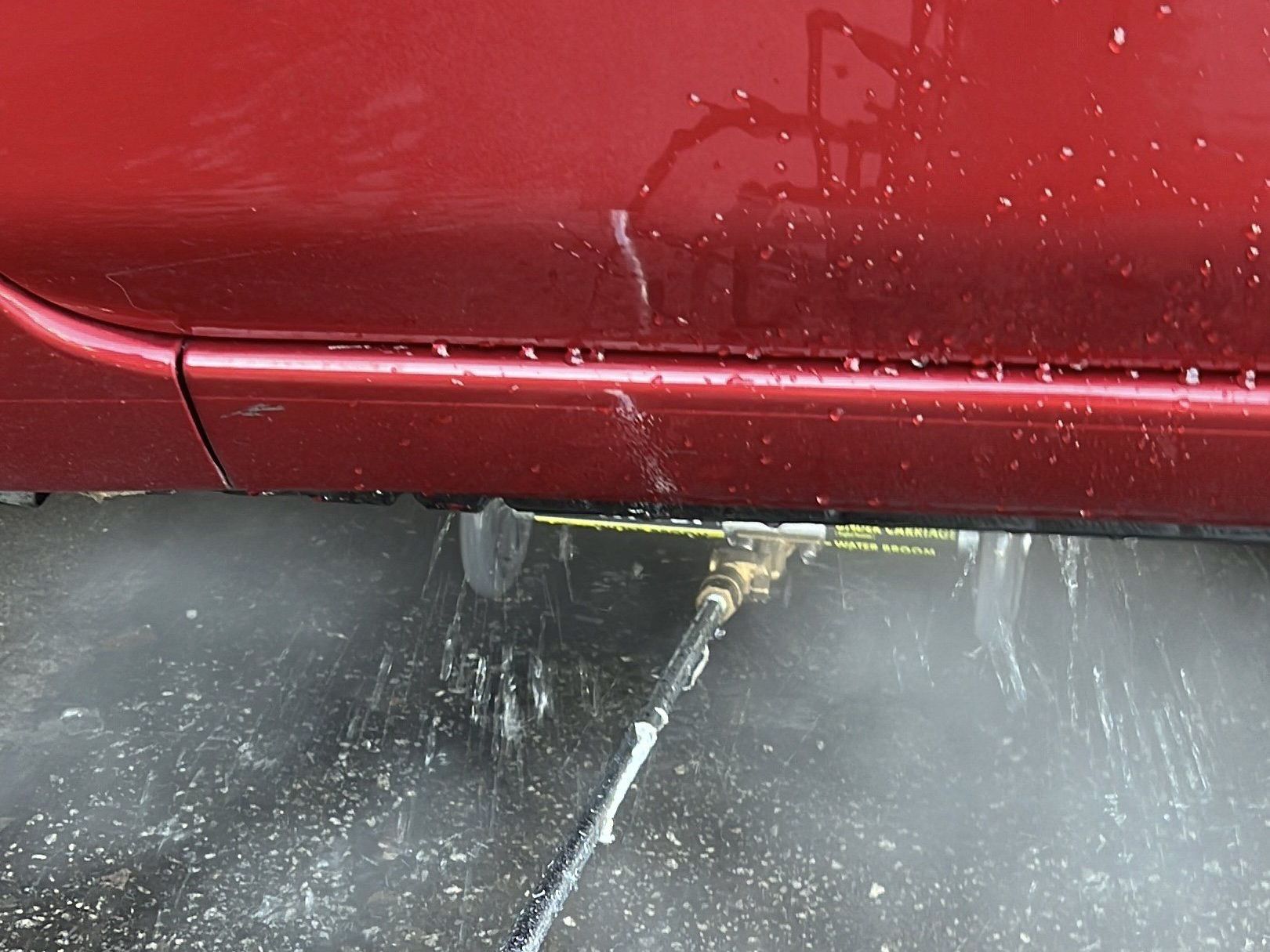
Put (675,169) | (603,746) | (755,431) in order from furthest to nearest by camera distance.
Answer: (603,746), (755,431), (675,169)

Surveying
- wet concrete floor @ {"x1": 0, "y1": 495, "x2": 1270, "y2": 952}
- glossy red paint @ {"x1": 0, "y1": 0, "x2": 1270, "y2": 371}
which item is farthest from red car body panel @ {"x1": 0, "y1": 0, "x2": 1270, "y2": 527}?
wet concrete floor @ {"x1": 0, "y1": 495, "x2": 1270, "y2": 952}

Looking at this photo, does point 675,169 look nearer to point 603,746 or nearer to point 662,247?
point 662,247

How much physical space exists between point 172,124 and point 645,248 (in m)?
0.44

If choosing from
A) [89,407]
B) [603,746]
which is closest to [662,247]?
[89,407]

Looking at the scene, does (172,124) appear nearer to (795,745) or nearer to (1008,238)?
(1008,238)

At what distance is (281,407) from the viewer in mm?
1189

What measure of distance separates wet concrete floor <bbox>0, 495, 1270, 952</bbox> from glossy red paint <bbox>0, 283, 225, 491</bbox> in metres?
0.68

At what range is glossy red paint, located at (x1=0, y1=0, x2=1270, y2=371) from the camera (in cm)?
95

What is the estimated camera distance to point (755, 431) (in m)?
1.16

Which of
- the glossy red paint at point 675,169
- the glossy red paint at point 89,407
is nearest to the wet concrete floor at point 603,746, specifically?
the glossy red paint at point 89,407

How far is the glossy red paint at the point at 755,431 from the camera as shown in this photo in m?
1.11

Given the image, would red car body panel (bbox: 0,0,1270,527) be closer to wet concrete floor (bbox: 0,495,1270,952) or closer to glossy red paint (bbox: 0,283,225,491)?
glossy red paint (bbox: 0,283,225,491)

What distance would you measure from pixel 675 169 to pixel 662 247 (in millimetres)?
74

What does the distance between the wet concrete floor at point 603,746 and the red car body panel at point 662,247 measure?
687mm
